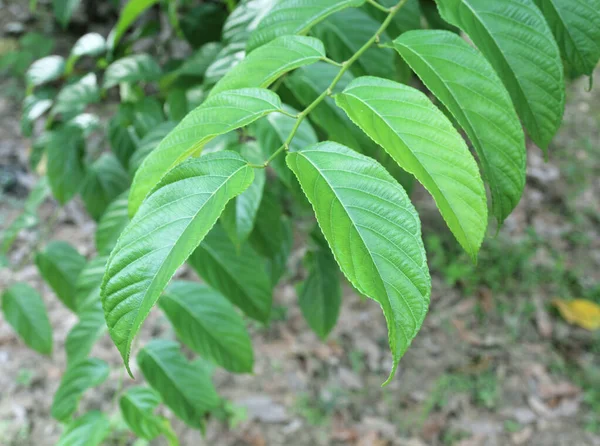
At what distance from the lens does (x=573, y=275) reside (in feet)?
9.20

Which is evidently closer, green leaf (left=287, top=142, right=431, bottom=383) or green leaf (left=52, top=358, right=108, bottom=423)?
green leaf (left=287, top=142, right=431, bottom=383)

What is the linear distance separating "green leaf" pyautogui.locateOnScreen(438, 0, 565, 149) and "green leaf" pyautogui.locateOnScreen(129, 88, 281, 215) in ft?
0.81

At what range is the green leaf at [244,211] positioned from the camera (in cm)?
85

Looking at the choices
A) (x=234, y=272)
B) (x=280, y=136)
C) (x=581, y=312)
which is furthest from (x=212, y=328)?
(x=581, y=312)

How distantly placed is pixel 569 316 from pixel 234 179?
252 cm

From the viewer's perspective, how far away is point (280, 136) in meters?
0.93

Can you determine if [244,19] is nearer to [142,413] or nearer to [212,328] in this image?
[212,328]

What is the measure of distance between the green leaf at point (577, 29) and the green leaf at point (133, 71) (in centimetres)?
87

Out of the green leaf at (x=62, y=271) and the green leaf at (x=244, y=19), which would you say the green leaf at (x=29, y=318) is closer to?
the green leaf at (x=62, y=271)

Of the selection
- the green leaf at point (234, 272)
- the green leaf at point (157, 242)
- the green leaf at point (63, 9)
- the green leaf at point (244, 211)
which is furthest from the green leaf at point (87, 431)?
the green leaf at point (63, 9)

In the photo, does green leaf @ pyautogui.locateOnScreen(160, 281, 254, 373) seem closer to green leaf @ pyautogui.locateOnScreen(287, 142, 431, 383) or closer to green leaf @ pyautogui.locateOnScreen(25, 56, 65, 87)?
green leaf @ pyautogui.locateOnScreen(287, 142, 431, 383)

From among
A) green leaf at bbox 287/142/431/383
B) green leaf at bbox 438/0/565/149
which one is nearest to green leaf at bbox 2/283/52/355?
green leaf at bbox 287/142/431/383

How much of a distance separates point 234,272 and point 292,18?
0.45 m

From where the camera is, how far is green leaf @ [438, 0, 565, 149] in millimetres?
630
